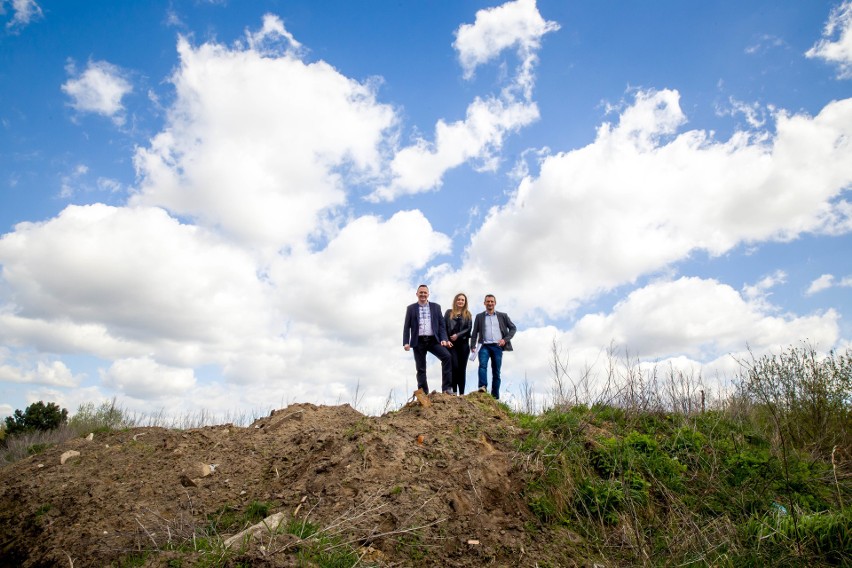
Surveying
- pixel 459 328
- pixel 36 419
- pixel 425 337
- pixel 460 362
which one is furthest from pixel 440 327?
pixel 36 419

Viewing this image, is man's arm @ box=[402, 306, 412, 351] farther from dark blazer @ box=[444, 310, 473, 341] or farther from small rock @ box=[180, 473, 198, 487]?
small rock @ box=[180, 473, 198, 487]

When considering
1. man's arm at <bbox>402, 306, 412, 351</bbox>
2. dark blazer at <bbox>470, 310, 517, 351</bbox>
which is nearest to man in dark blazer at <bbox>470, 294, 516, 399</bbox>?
dark blazer at <bbox>470, 310, 517, 351</bbox>

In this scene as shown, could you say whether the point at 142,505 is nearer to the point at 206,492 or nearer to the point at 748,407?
the point at 206,492

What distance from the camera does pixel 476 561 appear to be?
15.1ft

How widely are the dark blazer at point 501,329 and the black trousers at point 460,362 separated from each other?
0.81ft

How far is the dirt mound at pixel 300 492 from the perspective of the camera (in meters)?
4.71

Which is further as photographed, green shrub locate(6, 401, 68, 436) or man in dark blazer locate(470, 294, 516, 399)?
green shrub locate(6, 401, 68, 436)

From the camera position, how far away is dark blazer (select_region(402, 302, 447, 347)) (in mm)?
9930

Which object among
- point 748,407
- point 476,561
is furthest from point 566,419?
→ point 748,407

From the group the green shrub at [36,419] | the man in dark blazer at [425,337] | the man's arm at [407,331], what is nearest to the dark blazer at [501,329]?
the man in dark blazer at [425,337]

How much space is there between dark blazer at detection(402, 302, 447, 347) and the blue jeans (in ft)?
2.62

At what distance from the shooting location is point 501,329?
10320 mm

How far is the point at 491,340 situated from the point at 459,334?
0.60 metres

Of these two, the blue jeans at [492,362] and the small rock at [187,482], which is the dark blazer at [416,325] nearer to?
the blue jeans at [492,362]
